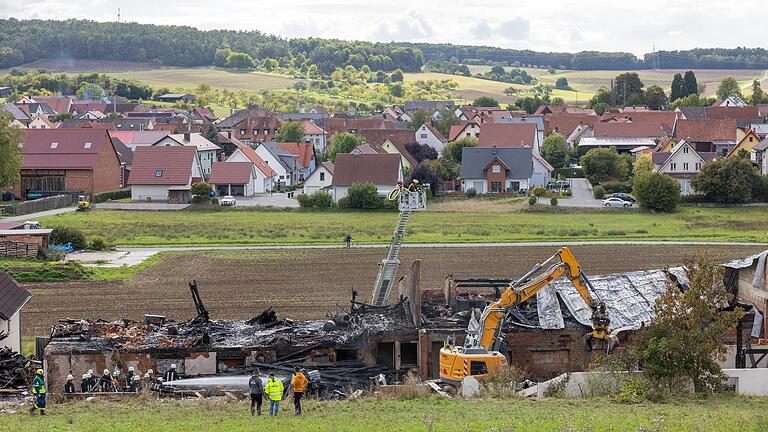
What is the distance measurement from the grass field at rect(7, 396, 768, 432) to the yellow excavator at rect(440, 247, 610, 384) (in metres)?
→ 2.14

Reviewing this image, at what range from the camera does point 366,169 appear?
7156 centimetres

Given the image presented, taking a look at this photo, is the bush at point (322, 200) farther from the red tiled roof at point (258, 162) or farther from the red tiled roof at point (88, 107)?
the red tiled roof at point (88, 107)

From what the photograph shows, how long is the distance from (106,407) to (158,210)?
47.3 metres

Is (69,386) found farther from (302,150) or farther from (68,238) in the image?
(302,150)

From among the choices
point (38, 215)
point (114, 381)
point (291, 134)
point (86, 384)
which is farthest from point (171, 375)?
point (291, 134)

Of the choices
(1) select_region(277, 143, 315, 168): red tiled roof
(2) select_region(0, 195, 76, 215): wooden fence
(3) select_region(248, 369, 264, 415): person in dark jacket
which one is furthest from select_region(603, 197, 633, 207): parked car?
(3) select_region(248, 369, 264, 415): person in dark jacket

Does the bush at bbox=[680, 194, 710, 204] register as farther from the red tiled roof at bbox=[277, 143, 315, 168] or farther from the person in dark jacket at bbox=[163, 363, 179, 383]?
the person in dark jacket at bbox=[163, 363, 179, 383]

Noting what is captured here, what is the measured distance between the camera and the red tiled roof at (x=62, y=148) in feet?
242

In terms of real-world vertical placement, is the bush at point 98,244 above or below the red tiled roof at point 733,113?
below

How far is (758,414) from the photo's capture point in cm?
1931

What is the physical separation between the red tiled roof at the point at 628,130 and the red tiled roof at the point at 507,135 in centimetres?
1030

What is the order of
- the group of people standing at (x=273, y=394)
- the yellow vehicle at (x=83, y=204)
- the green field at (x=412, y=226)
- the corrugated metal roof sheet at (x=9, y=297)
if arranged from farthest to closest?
1. the yellow vehicle at (x=83, y=204)
2. the green field at (x=412, y=226)
3. the corrugated metal roof sheet at (x=9, y=297)
4. the group of people standing at (x=273, y=394)

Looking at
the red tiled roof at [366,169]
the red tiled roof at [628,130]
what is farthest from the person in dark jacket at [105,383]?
the red tiled roof at [628,130]

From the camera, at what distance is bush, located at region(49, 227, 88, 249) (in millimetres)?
49625
